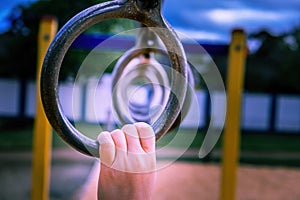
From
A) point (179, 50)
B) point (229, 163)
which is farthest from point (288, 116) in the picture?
point (179, 50)

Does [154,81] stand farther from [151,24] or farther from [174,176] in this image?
[174,176]

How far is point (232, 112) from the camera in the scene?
177 cm

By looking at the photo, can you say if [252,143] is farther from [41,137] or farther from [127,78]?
[127,78]

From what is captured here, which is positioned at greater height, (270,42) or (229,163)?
(270,42)

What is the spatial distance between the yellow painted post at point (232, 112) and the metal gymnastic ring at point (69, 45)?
1.45 meters

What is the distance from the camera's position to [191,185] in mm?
4246

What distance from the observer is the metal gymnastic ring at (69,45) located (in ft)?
0.95

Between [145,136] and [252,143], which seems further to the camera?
[252,143]

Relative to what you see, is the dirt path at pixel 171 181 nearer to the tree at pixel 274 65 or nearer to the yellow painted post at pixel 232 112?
the yellow painted post at pixel 232 112

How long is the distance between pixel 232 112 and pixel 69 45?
150 cm

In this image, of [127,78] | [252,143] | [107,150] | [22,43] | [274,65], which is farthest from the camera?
[274,65]


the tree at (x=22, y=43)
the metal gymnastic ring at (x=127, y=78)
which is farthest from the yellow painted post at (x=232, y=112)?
the tree at (x=22, y=43)

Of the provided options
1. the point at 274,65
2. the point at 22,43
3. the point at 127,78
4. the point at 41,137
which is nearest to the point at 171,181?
the point at 41,137

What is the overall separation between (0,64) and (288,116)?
190 inches
